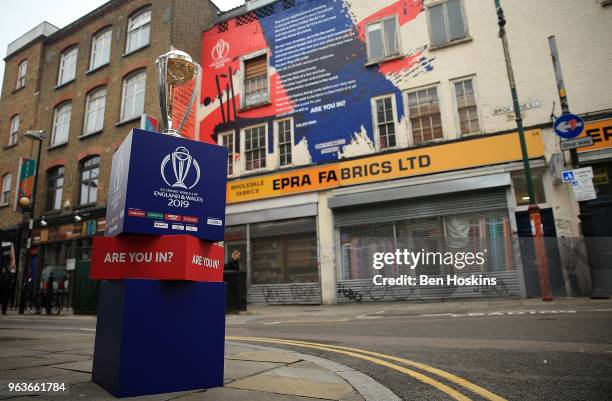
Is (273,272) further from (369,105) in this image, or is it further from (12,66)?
(12,66)

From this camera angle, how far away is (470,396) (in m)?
2.71

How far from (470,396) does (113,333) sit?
2.52 m

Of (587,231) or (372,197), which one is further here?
(372,197)

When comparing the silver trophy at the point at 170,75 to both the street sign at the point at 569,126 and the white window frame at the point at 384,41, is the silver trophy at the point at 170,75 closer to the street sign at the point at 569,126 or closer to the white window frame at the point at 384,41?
the street sign at the point at 569,126

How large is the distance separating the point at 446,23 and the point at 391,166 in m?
5.40

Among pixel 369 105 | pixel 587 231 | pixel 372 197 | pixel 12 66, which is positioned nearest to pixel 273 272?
pixel 372 197

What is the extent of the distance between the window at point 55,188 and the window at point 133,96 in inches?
203

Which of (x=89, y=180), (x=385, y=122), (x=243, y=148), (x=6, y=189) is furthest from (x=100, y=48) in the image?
(x=385, y=122)

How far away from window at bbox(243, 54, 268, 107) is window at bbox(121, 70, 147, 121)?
5265 mm

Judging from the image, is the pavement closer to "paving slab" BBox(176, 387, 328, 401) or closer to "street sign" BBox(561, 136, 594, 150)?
"paving slab" BBox(176, 387, 328, 401)

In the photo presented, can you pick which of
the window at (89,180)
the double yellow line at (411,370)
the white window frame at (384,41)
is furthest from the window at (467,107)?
the window at (89,180)

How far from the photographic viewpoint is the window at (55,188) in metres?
20.6

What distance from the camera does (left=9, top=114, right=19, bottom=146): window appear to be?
23406 mm

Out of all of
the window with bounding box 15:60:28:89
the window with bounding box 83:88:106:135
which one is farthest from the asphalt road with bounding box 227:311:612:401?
the window with bounding box 15:60:28:89
